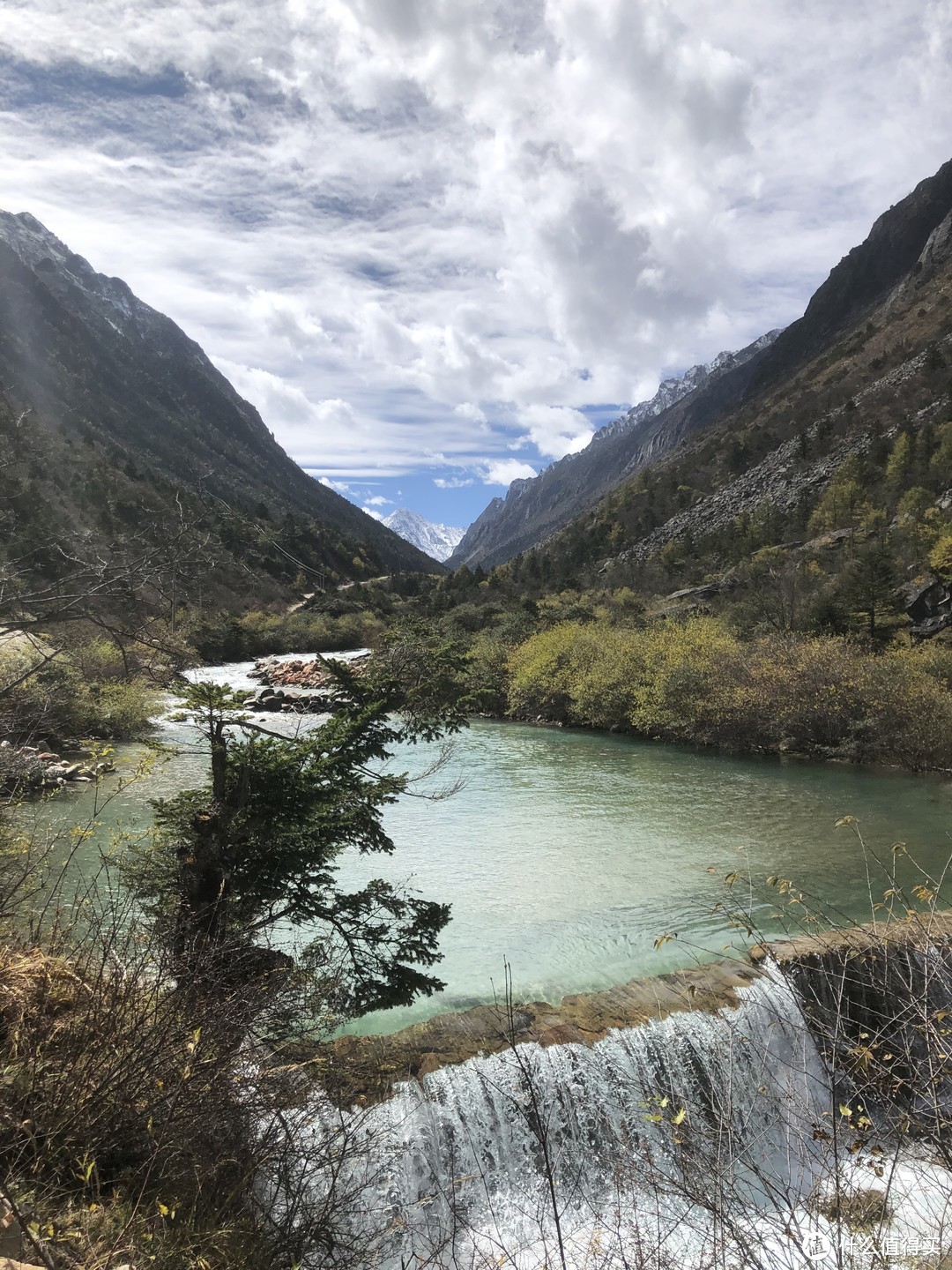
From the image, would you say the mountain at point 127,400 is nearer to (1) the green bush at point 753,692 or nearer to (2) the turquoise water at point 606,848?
(1) the green bush at point 753,692

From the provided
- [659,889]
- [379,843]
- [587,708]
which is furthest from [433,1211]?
[587,708]

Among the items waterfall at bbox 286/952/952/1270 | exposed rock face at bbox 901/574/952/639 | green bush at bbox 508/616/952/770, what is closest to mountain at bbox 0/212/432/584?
green bush at bbox 508/616/952/770

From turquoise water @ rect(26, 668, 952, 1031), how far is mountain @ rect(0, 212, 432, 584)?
35936 millimetres

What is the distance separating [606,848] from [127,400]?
124200mm

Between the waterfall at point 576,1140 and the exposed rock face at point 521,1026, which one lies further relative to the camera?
the exposed rock face at point 521,1026

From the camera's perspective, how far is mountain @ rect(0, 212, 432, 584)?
7100cm

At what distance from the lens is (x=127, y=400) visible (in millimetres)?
110250

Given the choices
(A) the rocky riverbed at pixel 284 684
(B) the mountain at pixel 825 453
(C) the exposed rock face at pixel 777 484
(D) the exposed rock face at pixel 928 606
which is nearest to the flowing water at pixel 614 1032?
(A) the rocky riverbed at pixel 284 684

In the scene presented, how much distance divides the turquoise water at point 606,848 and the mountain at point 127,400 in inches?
1415

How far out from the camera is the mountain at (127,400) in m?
71.0

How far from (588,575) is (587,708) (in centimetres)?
4796

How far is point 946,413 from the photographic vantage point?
52.6 m

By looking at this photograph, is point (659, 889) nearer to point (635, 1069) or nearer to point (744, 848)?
point (744, 848)

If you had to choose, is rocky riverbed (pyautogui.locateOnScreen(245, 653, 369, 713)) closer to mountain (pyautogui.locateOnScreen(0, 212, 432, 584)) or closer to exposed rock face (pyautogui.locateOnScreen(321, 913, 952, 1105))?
mountain (pyautogui.locateOnScreen(0, 212, 432, 584))
